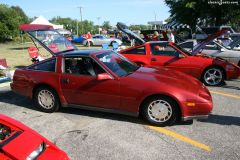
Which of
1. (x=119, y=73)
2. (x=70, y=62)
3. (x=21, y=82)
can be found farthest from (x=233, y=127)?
(x=21, y=82)

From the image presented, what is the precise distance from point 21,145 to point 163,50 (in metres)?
6.71

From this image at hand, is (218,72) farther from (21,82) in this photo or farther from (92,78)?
(21,82)

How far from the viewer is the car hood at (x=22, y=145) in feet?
9.36

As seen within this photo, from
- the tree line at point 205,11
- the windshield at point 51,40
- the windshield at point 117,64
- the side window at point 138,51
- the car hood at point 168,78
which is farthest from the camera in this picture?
the tree line at point 205,11

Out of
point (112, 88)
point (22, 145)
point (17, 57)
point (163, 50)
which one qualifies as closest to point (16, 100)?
point (112, 88)

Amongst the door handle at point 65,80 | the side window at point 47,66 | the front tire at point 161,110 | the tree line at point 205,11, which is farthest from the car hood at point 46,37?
the tree line at point 205,11

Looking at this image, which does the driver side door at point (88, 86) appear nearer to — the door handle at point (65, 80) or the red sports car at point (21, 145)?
the door handle at point (65, 80)

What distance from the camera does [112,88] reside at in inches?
221

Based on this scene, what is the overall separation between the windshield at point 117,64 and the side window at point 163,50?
287 centimetres

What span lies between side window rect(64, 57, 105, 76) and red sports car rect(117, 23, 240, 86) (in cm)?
343

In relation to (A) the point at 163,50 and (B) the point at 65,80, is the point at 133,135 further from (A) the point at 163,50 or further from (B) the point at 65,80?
(A) the point at 163,50

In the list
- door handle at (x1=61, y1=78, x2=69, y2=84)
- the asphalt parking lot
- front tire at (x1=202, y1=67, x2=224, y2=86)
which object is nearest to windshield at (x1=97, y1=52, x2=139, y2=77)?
door handle at (x1=61, y1=78, x2=69, y2=84)

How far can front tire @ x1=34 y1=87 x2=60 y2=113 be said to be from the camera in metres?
6.31

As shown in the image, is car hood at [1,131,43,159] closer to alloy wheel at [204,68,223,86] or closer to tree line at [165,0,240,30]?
alloy wheel at [204,68,223,86]
